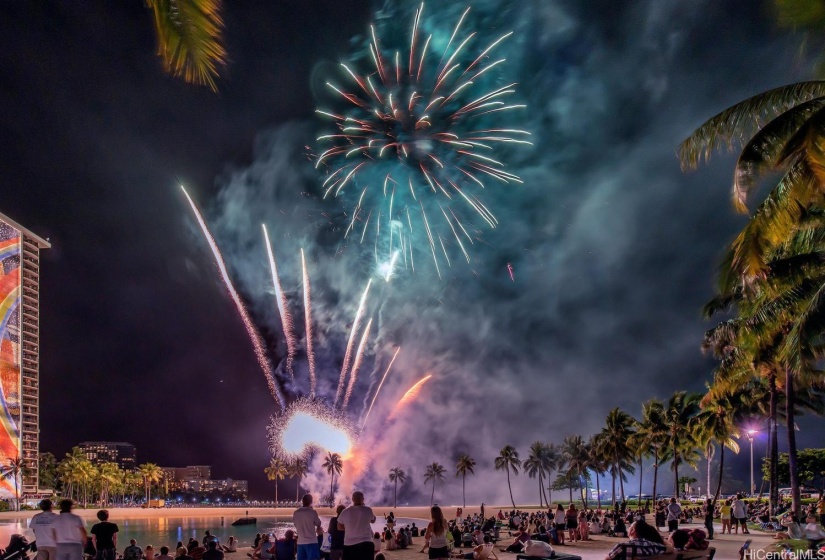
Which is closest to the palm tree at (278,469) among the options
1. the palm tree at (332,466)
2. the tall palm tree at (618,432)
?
the palm tree at (332,466)

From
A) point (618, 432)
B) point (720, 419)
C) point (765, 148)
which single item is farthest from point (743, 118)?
point (618, 432)

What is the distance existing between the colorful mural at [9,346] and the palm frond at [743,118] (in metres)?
110

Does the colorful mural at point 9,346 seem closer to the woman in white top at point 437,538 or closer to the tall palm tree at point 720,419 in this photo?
the tall palm tree at point 720,419

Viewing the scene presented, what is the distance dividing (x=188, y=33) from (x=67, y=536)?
711 centimetres

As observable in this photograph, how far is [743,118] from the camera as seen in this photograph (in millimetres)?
13383

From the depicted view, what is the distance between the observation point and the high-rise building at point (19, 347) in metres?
104

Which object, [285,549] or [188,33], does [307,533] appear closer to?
[285,549]

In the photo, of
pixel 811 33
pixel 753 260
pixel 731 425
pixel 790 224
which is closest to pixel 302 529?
pixel 753 260

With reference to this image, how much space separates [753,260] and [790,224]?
1.08 meters

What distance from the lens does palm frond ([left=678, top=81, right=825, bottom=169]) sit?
13078 mm

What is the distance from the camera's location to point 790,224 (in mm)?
12906

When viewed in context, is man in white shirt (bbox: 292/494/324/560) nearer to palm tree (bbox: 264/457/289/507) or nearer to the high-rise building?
the high-rise building

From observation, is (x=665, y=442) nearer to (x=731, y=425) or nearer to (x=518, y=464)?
(x=731, y=425)

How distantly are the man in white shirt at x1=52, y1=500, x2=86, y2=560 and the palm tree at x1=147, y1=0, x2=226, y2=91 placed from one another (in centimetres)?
636
